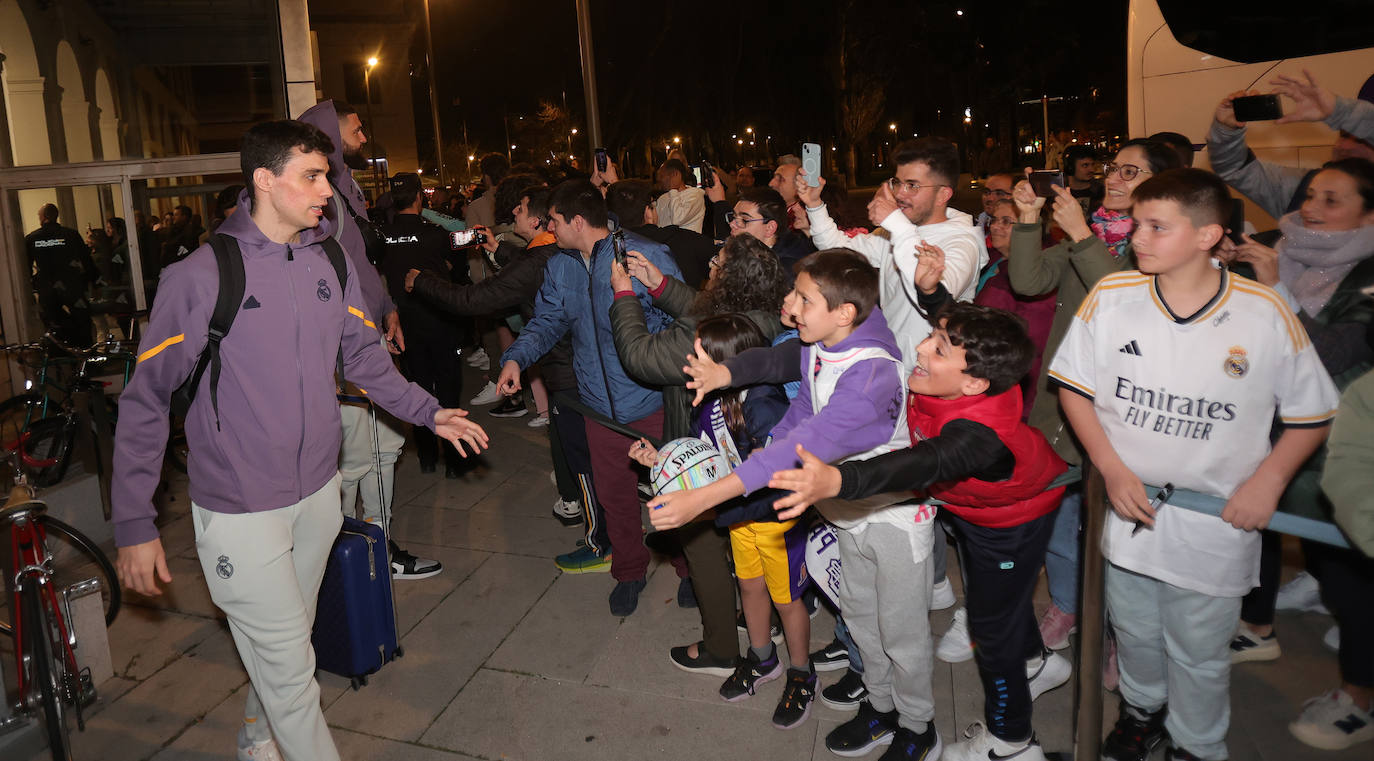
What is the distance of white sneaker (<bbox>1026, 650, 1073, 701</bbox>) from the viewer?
3.76 m

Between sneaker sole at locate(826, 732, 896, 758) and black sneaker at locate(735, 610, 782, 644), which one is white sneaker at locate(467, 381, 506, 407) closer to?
black sneaker at locate(735, 610, 782, 644)

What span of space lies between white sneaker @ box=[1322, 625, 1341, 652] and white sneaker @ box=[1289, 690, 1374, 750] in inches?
6.0

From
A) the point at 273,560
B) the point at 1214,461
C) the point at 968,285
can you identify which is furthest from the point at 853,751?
the point at 273,560

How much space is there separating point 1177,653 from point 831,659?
1620 millimetres

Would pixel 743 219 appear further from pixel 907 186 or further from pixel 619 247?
pixel 907 186

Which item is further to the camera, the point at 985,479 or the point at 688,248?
the point at 688,248

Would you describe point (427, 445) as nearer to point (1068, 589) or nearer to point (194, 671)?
point (194, 671)

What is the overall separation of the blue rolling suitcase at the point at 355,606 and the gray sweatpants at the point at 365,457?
683 millimetres

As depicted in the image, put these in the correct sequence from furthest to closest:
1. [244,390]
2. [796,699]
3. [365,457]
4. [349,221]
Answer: [365,457] → [349,221] → [796,699] → [244,390]

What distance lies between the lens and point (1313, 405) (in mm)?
2559

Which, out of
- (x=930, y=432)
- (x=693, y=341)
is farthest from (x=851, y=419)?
(x=693, y=341)

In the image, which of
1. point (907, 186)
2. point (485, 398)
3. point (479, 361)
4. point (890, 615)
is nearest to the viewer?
point (890, 615)

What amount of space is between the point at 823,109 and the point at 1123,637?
1990 inches

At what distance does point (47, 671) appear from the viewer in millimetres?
3420
